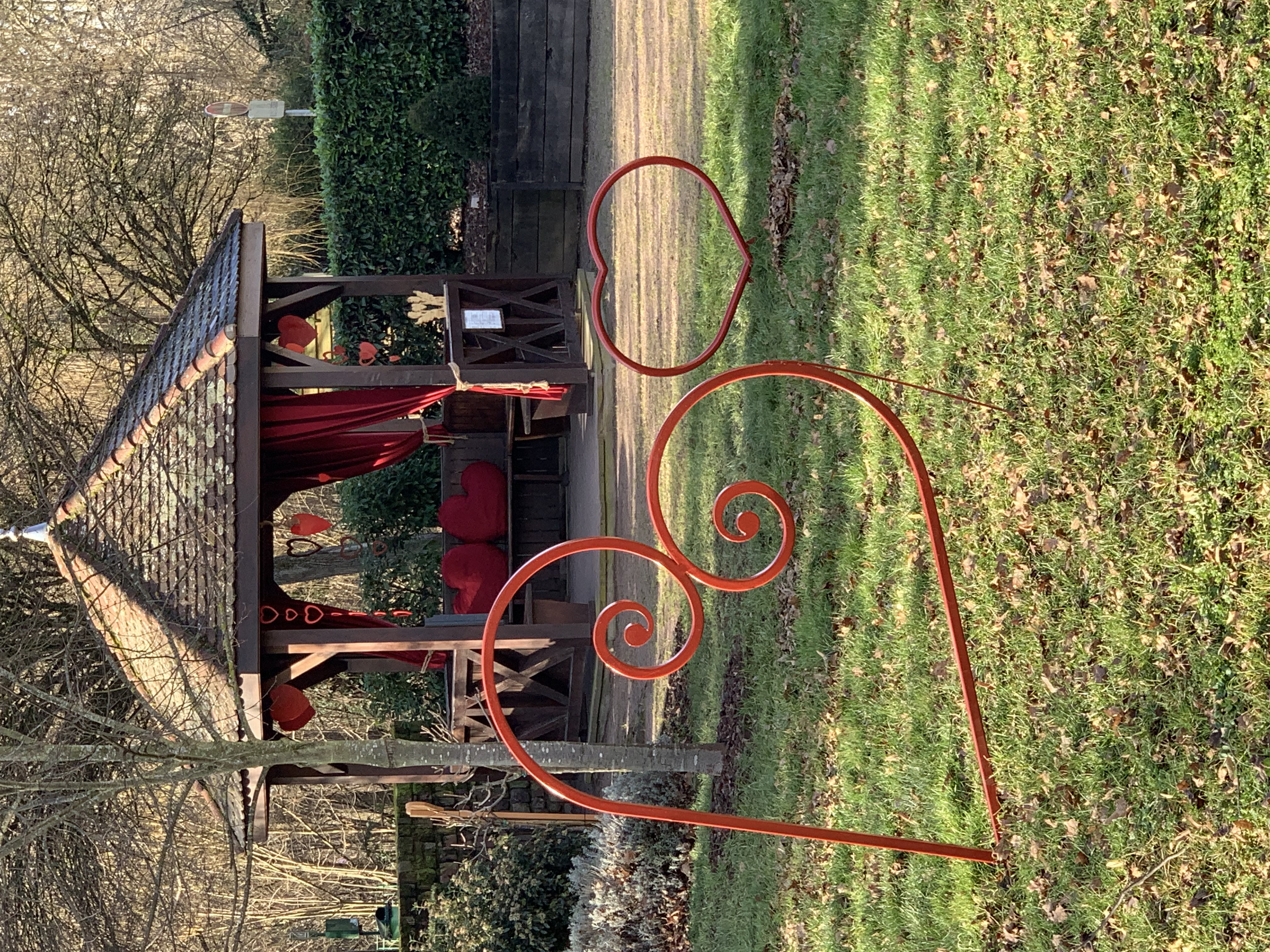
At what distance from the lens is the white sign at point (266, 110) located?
18.6m

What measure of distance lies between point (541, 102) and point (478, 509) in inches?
198

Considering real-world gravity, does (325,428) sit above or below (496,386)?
below

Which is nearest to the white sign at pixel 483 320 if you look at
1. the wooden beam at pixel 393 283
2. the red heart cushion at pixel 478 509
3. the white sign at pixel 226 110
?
the wooden beam at pixel 393 283

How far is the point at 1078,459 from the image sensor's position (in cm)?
477

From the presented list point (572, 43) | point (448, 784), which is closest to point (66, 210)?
point (572, 43)

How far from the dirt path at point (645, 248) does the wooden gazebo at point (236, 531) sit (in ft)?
1.84

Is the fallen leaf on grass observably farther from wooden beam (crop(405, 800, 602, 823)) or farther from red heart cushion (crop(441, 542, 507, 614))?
red heart cushion (crop(441, 542, 507, 614))

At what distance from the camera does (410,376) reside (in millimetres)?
10891

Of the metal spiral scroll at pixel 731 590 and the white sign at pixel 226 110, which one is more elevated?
the white sign at pixel 226 110

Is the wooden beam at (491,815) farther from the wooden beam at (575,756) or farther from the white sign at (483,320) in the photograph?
the wooden beam at (575,756)

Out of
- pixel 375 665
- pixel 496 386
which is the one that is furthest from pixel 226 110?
pixel 375 665

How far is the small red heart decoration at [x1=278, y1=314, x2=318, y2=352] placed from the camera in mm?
10977

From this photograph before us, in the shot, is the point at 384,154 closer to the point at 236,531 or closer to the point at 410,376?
the point at 410,376

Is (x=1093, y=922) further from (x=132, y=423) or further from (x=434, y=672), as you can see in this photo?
(x=434, y=672)
